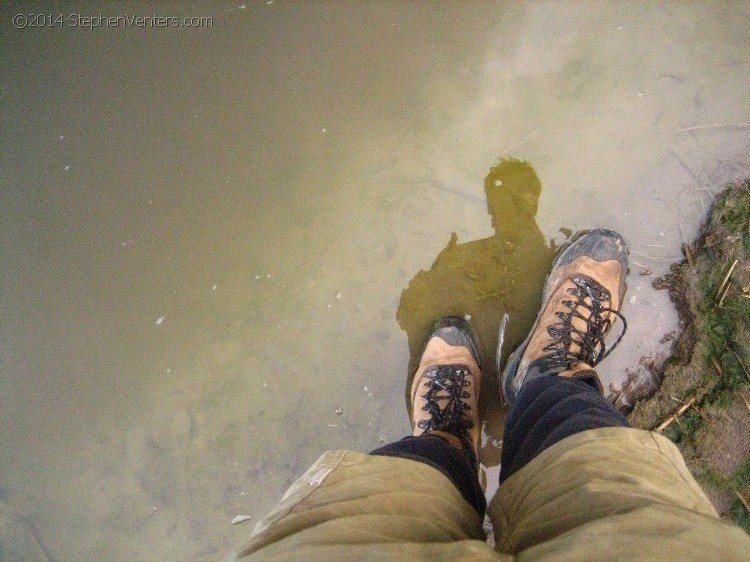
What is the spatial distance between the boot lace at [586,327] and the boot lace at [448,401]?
0.31 metres

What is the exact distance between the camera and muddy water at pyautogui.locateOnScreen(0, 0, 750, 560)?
65.1 inches

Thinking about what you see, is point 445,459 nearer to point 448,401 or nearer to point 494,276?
point 448,401

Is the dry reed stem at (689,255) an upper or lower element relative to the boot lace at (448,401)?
upper

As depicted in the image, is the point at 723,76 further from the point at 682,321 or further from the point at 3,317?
the point at 3,317

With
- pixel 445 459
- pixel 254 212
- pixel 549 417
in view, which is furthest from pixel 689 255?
pixel 254 212

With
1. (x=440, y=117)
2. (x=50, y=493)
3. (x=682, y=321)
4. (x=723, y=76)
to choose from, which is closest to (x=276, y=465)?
(x=50, y=493)

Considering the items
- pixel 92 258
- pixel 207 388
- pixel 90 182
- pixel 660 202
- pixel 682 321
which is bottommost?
pixel 682 321

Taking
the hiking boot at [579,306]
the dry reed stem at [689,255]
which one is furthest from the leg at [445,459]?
the dry reed stem at [689,255]

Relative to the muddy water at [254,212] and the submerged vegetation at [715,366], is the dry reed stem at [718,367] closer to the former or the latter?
the submerged vegetation at [715,366]

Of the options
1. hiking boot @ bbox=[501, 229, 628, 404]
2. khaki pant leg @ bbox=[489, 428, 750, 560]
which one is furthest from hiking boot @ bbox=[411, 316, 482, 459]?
khaki pant leg @ bbox=[489, 428, 750, 560]

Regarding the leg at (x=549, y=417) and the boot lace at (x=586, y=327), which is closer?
the leg at (x=549, y=417)

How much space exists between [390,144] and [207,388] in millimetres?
1094

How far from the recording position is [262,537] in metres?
0.83

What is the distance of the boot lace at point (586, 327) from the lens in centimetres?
160
